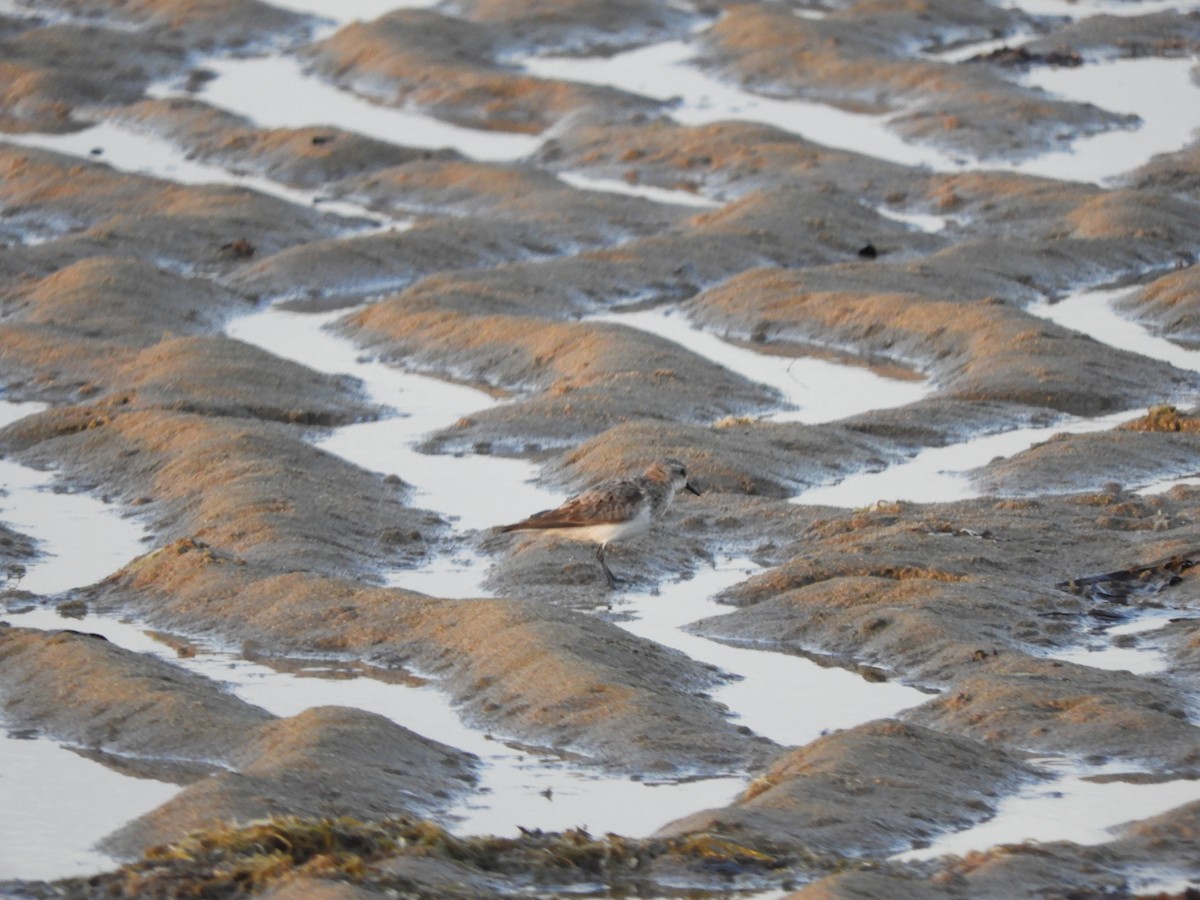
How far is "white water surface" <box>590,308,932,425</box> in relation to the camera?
13445 mm

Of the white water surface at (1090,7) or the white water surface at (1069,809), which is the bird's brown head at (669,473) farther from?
the white water surface at (1090,7)

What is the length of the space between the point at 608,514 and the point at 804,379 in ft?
16.0

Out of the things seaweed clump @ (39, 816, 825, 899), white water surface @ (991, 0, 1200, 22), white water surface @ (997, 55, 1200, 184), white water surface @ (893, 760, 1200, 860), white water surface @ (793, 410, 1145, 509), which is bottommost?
white water surface @ (991, 0, 1200, 22)

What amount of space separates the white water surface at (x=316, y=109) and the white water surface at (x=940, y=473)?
1066cm

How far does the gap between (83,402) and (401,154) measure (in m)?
9.13

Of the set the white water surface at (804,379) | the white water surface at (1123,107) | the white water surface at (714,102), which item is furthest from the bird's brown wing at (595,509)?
the white water surface at (714,102)

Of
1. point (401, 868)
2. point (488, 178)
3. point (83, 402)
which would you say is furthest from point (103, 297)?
point (401, 868)

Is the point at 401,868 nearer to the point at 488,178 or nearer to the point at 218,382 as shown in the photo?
the point at 218,382

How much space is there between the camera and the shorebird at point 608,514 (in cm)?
981

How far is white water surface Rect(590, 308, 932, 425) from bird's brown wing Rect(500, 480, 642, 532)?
11.1ft

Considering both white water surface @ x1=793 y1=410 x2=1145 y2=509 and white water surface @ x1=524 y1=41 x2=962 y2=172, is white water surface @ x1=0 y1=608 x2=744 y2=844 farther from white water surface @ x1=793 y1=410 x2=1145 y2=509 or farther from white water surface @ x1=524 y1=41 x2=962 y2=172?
white water surface @ x1=524 y1=41 x2=962 y2=172

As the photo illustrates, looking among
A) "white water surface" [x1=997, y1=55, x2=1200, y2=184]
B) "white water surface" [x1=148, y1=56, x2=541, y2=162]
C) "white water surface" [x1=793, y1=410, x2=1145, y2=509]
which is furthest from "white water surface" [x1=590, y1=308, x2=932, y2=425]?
"white water surface" [x1=148, y1=56, x2=541, y2=162]

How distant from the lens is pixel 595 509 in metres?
9.82

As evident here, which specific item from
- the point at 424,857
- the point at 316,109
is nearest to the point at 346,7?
the point at 316,109
